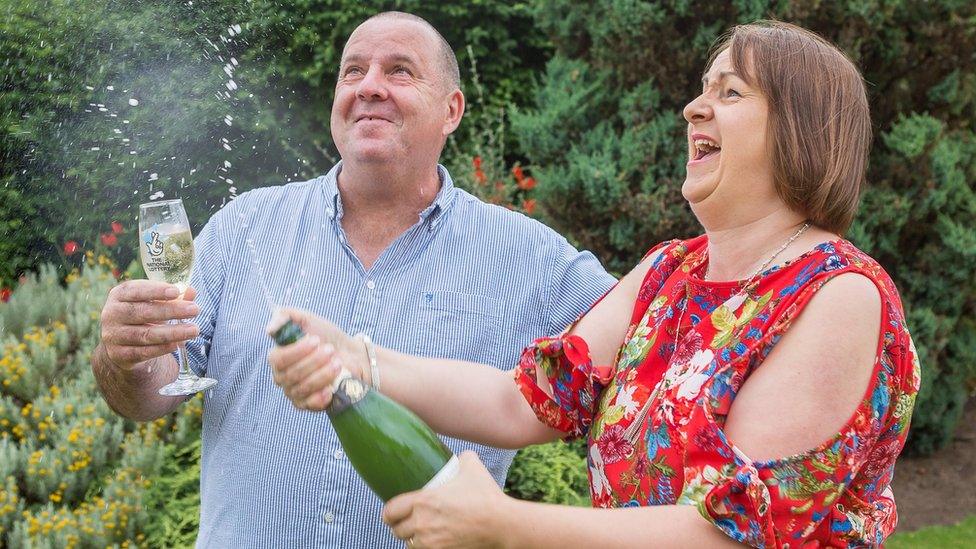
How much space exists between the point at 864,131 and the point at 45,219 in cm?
626

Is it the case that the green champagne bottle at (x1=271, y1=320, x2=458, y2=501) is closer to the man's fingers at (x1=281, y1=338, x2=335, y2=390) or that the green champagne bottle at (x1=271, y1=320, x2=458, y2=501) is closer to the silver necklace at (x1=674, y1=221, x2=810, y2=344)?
the man's fingers at (x1=281, y1=338, x2=335, y2=390)

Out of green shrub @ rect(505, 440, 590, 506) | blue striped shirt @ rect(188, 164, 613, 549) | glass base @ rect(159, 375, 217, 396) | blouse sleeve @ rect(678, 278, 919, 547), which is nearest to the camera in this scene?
blouse sleeve @ rect(678, 278, 919, 547)

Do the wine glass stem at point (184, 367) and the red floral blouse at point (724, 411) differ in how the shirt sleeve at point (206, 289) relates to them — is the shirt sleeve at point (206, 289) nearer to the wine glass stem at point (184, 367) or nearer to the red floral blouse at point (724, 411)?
the wine glass stem at point (184, 367)

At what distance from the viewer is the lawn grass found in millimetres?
5766

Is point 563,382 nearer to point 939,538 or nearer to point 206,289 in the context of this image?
point 206,289

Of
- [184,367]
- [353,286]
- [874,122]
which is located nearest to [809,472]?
[353,286]

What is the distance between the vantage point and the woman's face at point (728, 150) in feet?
6.73

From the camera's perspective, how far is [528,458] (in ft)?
16.3

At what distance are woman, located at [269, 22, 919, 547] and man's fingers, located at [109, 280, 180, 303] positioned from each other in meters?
0.47

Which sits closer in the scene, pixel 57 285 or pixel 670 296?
pixel 670 296

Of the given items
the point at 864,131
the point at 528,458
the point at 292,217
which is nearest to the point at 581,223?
the point at 528,458

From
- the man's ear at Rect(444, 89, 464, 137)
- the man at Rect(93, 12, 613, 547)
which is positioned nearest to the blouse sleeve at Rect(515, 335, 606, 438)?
the man at Rect(93, 12, 613, 547)

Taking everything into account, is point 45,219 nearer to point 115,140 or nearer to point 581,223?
point 115,140

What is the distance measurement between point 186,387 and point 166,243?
1.37ft
